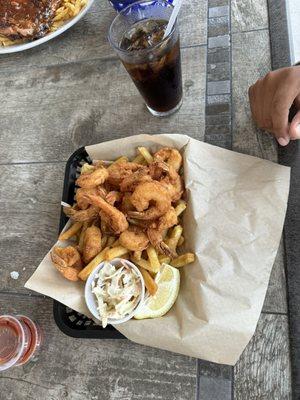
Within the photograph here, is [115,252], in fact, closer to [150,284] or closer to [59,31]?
[150,284]

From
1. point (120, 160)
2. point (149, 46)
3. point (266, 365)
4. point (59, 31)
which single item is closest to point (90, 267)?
point (120, 160)

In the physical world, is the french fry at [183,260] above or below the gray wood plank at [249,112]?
below

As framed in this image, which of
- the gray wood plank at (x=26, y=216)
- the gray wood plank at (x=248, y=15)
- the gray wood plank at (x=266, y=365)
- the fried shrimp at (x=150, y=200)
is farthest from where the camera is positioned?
the gray wood plank at (x=248, y=15)

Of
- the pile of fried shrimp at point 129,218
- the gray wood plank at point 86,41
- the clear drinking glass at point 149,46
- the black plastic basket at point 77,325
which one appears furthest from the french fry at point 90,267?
the gray wood plank at point 86,41

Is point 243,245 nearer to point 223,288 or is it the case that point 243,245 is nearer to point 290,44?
point 223,288

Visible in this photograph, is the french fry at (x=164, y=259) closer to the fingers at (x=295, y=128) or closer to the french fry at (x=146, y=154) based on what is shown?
the french fry at (x=146, y=154)
